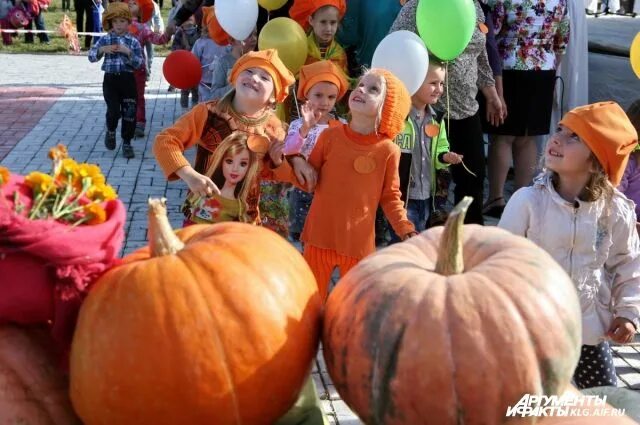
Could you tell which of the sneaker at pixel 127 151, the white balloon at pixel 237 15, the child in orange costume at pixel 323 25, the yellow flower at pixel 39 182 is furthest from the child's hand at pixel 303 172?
the sneaker at pixel 127 151

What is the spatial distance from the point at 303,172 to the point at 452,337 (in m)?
2.16

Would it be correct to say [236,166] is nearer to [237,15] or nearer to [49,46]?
[237,15]

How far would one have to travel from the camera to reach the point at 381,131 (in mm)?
3750

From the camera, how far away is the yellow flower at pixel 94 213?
5.12ft

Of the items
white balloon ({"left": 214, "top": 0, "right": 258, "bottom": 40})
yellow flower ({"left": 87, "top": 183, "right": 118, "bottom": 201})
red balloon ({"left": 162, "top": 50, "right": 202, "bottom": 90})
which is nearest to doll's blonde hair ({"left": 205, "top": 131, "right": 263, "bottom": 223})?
yellow flower ({"left": 87, "top": 183, "right": 118, "bottom": 201})

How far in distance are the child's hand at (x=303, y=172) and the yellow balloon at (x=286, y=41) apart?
1493 mm

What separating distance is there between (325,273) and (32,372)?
239 centimetres

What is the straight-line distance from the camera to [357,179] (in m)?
3.71

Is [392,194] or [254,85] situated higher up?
[254,85]

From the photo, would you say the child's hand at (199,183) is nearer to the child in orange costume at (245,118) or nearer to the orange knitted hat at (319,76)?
the child in orange costume at (245,118)

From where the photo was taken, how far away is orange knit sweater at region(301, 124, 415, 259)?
3721mm

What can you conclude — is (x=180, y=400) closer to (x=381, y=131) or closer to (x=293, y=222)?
(x=381, y=131)

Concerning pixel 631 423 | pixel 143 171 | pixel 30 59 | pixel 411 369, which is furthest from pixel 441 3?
pixel 30 59

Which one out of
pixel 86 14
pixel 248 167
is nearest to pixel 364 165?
pixel 248 167
